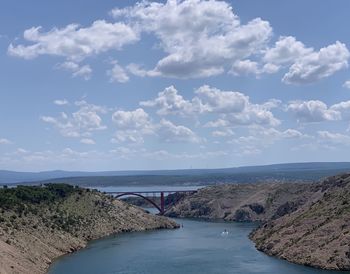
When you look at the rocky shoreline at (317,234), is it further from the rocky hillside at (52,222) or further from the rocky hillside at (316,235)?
the rocky hillside at (52,222)

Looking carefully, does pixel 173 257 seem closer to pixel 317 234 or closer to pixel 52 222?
pixel 317 234

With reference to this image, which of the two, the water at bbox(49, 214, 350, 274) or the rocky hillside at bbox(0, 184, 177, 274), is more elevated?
the rocky hillside at bbox(0, 184, 177, 274)

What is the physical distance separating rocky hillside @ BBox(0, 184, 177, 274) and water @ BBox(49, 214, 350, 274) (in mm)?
3681

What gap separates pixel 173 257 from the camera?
107 meters

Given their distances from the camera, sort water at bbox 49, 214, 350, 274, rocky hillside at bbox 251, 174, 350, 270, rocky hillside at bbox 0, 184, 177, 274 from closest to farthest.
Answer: water at bbox 49, 214, 350, 274, rocky hillside at bbox 251, 174, 350, 270, rocky hillside at bbox 0, 184, 177, 274

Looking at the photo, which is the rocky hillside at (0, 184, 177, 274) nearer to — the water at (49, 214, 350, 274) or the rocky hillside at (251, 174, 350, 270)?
Answer: the water at (49, 214, 350, 274)

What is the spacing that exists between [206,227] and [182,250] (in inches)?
1982

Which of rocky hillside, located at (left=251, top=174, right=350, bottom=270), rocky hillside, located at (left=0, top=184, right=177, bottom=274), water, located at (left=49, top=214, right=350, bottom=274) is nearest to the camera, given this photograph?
water, located at (left=49, top=214, right=350, bottom=274)

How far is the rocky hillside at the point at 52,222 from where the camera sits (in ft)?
313

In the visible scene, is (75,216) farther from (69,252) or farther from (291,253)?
(291,253)

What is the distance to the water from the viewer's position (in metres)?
93.8

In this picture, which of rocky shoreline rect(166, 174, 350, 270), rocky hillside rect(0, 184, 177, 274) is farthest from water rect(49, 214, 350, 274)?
rocky hillside rect(0, 184, 177, 274)

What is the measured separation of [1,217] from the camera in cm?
10969

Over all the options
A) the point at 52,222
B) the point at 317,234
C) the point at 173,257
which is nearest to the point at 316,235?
the point at 317,234
